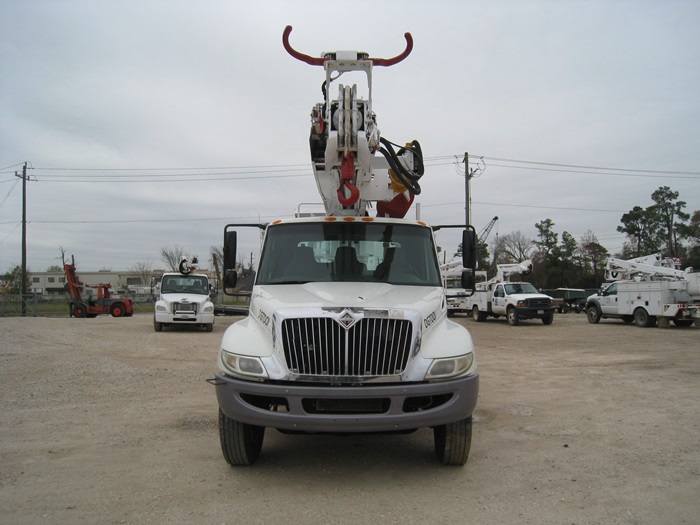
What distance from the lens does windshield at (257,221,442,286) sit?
527 cm

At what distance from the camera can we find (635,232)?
6700 centimetres

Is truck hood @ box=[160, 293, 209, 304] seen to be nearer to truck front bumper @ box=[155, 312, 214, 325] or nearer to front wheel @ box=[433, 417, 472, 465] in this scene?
truck front bumper @ box=[155, 312, 214, 325]

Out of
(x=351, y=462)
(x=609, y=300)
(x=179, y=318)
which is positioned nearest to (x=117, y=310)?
(x=179, y=318)

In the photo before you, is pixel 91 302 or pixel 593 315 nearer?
pixel 593 315

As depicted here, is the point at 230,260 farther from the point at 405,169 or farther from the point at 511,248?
the point at 511,248

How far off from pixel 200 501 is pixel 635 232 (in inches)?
2921

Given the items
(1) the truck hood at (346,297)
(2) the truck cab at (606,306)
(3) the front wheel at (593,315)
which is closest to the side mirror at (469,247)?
(1) the truck hood at (346,297)

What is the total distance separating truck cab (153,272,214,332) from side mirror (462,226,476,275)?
1426 cm

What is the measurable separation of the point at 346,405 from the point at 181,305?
15.4 m

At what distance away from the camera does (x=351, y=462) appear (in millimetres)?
4789

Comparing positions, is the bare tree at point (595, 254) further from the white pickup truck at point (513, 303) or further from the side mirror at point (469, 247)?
the side mirror at point (469, 247)

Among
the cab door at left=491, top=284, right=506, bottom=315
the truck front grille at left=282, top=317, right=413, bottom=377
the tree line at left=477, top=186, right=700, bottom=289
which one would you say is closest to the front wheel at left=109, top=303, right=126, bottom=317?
the cab door at left=491, top=284, right=506, bottom=315

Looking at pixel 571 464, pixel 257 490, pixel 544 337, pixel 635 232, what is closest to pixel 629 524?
pixel 571 464

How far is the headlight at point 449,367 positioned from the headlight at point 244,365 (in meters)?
1.35
